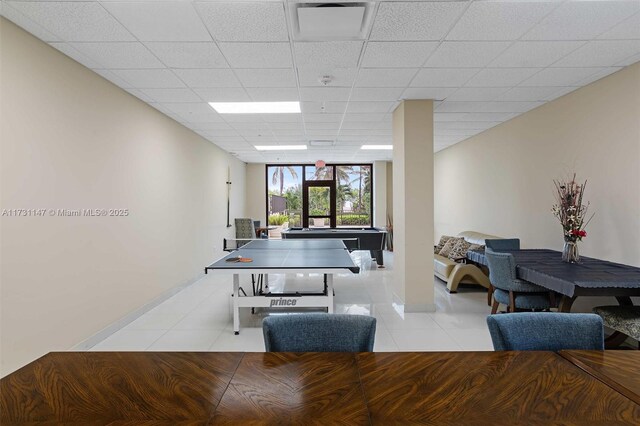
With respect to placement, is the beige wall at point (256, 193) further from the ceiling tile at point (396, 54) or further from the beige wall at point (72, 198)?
the ceiling tile at point (396, 54)

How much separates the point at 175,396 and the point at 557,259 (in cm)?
417

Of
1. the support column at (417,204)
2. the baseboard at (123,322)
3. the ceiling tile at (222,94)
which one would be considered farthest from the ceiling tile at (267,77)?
the baseboard at (123,322)

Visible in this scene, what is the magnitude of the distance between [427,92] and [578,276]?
2.52 meters

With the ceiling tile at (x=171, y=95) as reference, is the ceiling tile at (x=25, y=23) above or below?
above

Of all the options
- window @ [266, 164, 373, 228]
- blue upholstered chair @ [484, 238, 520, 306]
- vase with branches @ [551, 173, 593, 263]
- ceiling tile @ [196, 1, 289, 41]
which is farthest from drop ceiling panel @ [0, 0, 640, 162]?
window @ [266, 164, 373, 228]

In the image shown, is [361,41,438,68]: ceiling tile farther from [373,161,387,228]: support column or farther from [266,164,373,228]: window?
[266,164,373,228]: window

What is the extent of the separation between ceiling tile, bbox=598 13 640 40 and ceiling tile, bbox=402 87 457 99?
4.92 feet

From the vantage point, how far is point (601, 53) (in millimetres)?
3104

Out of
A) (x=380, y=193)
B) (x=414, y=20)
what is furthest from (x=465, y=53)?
(x=380, y=193)

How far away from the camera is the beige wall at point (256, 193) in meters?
11.2

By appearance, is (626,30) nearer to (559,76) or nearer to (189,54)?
(559,76)

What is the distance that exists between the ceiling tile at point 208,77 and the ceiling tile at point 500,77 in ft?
8.50

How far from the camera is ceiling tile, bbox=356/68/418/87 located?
3.48 metres

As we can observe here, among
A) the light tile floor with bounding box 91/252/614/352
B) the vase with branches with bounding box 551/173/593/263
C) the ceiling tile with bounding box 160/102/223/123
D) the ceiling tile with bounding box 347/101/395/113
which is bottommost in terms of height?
the light tile floor with bounding box 91/252/614/352
